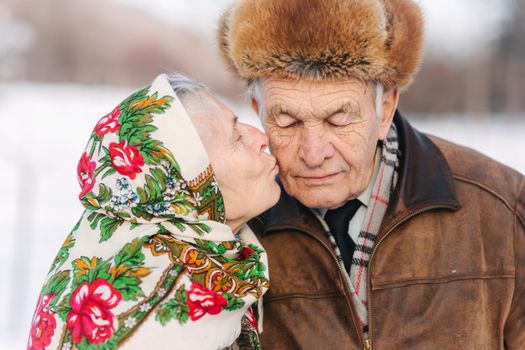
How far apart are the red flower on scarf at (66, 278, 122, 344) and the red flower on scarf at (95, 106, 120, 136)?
15.9 inches

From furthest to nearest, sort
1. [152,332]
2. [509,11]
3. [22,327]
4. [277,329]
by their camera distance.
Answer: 1. [509,11]
2. [22,327]
3. [277,329]
4. [152,332]

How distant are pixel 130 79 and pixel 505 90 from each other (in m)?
10.9

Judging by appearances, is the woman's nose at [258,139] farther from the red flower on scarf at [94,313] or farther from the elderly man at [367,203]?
the red flower on scarf at [94,313]

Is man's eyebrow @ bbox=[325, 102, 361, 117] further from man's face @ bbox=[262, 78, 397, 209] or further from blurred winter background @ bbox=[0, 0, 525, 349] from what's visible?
blurred winter background @ bbox=[0, 0, 525, 349]

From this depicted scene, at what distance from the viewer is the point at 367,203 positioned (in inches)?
95.6

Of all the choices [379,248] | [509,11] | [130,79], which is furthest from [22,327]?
[509,11]

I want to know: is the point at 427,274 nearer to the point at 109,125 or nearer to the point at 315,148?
the point at 315,148

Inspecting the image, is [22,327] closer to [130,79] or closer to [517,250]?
[517,250]

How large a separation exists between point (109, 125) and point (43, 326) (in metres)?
0.55

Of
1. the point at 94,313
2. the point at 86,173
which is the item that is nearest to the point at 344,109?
the point at 86,173

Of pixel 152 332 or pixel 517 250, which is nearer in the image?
pixel 152 332

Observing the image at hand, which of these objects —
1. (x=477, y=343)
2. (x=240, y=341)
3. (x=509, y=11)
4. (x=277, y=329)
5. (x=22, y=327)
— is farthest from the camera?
(x=509, y=11)

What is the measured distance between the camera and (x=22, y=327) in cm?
505

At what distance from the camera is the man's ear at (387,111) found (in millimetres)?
2371
